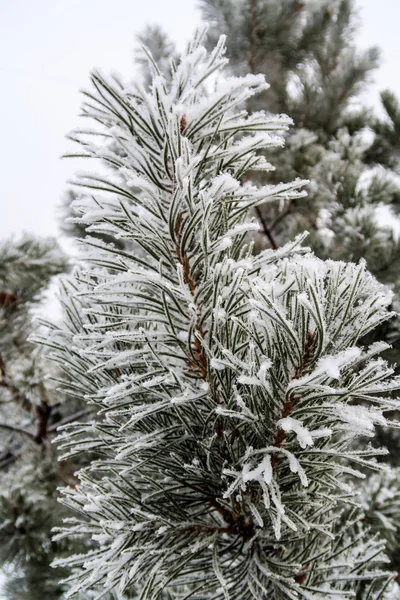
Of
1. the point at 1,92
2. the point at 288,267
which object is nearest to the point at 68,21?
the point at 1,92

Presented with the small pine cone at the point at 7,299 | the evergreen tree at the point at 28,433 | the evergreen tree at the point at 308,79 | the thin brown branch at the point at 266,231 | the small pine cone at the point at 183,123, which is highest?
the evergreen tree at the point at 308,79

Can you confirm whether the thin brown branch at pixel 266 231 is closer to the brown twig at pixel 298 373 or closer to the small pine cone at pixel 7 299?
the small pine cone at pixel 7 299

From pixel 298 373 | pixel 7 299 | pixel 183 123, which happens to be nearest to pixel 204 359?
pixel 298 373

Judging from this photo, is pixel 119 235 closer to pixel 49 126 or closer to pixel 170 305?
pixel 170 305

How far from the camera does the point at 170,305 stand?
26.5 inches

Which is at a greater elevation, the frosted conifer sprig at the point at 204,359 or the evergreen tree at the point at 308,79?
the evergreen tree at the point at 308,79

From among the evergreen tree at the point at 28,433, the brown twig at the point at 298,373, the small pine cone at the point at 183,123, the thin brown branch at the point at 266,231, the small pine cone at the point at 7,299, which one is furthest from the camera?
the small pine cone at the point at 7,299

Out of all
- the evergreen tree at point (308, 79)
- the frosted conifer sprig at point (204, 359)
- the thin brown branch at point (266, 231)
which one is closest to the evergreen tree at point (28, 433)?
the frosted conifer sprig at point (204, 359)

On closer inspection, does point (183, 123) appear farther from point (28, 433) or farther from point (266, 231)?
point (28, 433)

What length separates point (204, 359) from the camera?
668mm

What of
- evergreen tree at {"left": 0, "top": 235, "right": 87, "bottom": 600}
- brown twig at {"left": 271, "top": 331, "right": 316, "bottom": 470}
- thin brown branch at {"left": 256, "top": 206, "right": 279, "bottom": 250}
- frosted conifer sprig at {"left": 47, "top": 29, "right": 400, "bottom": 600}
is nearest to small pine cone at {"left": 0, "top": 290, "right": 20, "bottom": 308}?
evergreen tree at {"left": 0, "top": 235, "right": 87, "bottom": 600}

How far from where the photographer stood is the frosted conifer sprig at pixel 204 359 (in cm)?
56

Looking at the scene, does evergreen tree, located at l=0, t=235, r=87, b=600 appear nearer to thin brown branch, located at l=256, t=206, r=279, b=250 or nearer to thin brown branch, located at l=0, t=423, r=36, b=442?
thin brown branch, located at l=0, t=423, r=36, b=442

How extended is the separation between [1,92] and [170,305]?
22.8m
